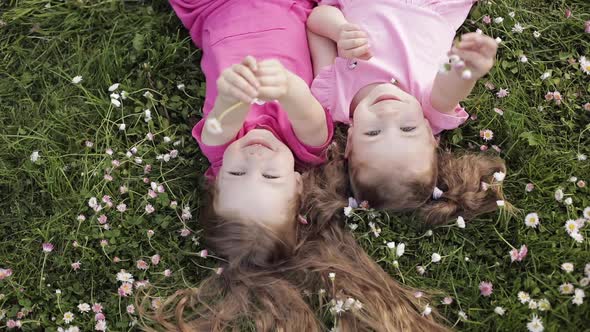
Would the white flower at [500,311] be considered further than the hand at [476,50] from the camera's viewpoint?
Yes

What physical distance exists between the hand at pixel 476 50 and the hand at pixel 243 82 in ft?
2.46

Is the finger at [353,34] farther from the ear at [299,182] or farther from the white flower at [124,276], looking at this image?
the white flower at [124,276]

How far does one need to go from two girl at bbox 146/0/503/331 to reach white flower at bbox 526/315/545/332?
354 mm

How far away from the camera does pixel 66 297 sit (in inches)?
107

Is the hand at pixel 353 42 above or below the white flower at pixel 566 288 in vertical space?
above

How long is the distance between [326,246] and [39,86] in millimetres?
1601

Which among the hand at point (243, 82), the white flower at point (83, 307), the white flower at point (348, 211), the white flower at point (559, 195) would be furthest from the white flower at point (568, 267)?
the white flower at point (83, 307)

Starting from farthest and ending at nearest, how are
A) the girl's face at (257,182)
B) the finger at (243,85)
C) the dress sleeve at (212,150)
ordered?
the dress sleeve at (212,150) → the girl's face at (257,182) → the finger at (243,85)

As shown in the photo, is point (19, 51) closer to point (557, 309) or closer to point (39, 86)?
point (39, 86)

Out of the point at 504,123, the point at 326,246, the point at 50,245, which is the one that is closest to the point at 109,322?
the point at 50,245

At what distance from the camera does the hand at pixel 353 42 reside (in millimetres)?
2590

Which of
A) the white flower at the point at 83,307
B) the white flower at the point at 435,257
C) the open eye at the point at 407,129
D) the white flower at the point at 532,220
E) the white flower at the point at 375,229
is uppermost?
the open eye at the point at 407,129

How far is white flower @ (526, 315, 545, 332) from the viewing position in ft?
8.07

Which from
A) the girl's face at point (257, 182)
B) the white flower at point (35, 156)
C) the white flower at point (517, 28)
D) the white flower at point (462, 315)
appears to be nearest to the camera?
the girl's face at point (257, 182)
